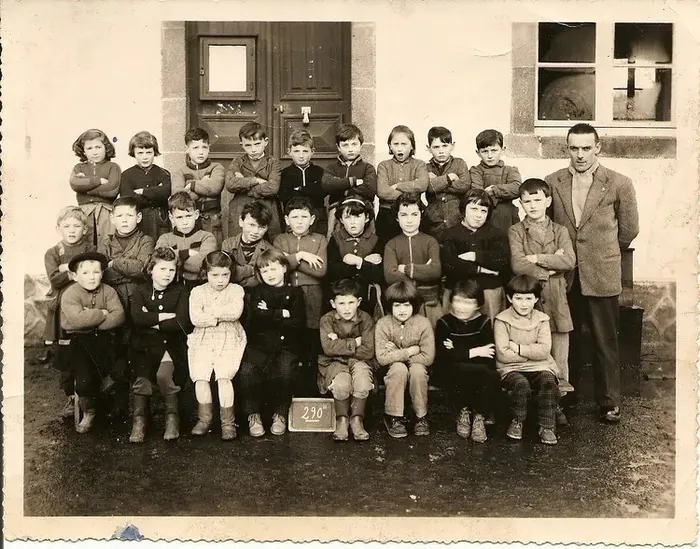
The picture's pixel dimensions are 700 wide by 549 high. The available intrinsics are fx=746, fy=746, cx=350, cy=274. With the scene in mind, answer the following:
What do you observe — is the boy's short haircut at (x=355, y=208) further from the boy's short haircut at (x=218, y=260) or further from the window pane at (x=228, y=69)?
the window pane at (x=228, y=69)

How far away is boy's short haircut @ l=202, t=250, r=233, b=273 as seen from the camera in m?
3.21

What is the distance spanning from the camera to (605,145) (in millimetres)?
3414

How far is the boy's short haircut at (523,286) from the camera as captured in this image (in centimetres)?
321

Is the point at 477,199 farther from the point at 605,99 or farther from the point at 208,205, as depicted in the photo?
the point at 208,205

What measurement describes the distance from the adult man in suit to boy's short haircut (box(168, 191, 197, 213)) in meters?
1.62

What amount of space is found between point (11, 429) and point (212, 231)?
1.23 metres

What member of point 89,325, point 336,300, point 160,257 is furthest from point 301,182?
point 89,325

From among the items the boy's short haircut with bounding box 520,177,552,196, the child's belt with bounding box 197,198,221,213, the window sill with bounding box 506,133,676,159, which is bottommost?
the child's belt with bounding box 197,198,221,213

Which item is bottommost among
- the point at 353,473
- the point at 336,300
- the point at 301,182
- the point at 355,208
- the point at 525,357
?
the point at 353,473

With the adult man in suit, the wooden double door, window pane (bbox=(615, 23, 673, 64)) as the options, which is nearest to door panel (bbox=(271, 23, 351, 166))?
the wooden double door

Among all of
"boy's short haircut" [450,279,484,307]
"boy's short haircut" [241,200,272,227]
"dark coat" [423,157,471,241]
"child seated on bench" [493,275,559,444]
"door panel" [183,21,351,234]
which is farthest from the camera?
"door panel" [183,21,351,234]

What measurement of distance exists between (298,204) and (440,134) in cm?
73

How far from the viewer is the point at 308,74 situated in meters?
3.95

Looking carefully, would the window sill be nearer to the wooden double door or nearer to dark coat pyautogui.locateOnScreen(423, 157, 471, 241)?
dark coat pyautogui.locateOnScreen(423, 157, 471, 241)
